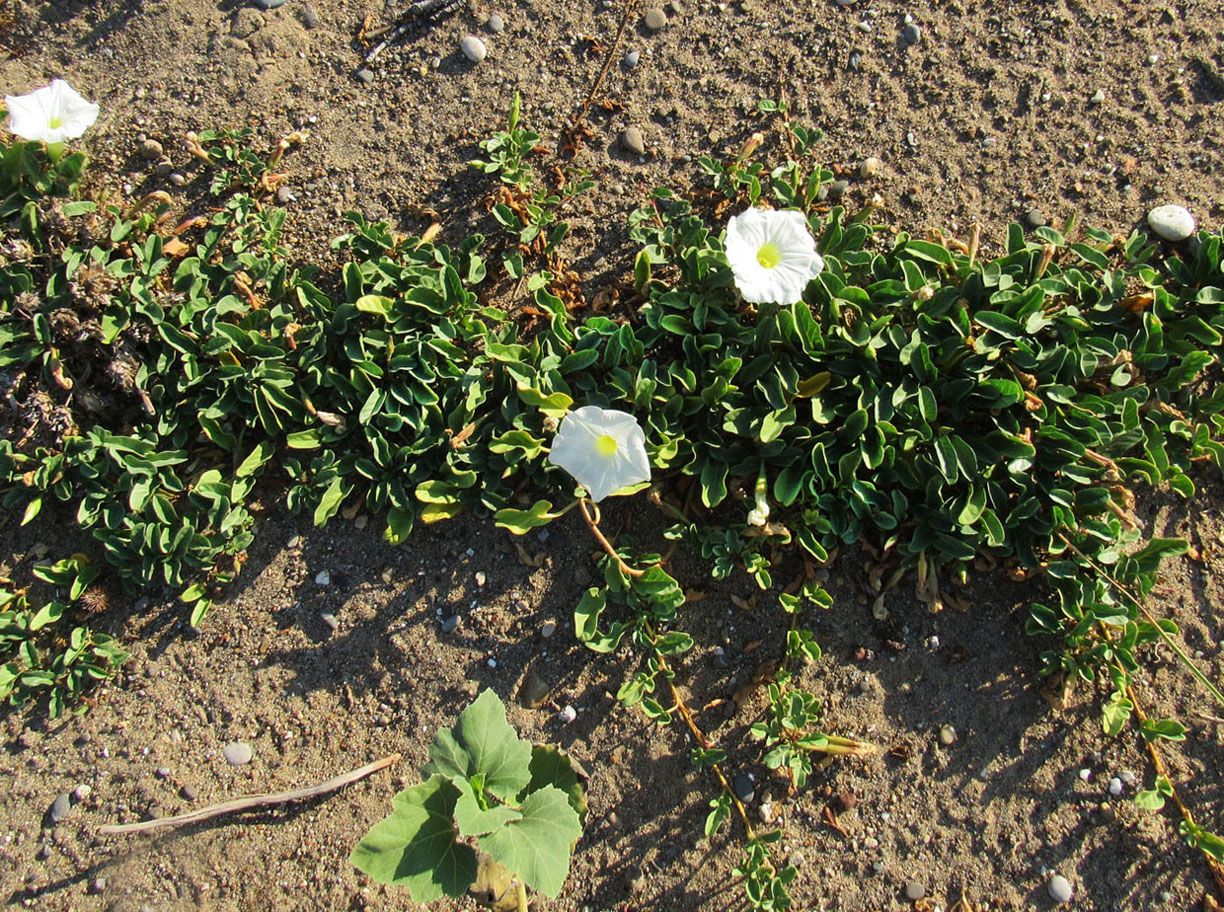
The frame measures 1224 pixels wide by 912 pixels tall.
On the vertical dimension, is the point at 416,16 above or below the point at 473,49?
above

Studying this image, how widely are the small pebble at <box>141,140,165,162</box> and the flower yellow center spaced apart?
2.66 meters

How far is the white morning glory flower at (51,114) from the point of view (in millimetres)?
3111

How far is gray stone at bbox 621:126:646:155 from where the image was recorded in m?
3.45

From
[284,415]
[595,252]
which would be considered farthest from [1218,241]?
[284,415]

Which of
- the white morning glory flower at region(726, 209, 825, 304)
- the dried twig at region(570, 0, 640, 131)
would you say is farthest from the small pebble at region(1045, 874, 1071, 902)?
the dried twig at region(570, 0, 640, 131)

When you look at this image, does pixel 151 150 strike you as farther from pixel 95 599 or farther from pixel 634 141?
pixel 634 141

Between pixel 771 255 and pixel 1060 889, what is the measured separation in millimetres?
2441

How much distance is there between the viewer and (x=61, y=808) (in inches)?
112

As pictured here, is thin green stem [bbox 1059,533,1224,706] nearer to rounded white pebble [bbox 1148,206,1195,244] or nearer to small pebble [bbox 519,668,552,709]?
rounded white pebble [bbox 1148,206,1195,244]

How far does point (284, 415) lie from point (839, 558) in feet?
7.32

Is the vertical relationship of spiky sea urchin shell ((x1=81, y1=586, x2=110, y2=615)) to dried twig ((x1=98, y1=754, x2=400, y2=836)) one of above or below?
above

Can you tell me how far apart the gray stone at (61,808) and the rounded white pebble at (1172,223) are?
4769mm

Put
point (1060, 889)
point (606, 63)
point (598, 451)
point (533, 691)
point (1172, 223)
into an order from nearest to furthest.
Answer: point (598, 451) < point (1060, 889) < point (533, 691) < point (1172, 223) < point (606, 63)

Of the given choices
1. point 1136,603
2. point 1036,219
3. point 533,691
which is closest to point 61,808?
point 533,691
